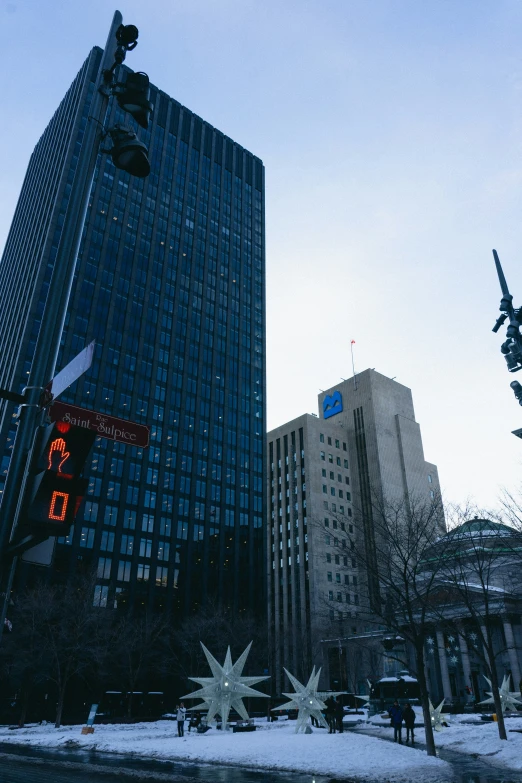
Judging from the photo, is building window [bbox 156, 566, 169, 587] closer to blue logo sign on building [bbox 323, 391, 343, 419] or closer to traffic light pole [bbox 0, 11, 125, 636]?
blue logo sign on building [bbox 323, 391, 343, 419]

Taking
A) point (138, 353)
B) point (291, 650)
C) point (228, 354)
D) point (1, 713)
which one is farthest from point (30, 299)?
point (291, 650)

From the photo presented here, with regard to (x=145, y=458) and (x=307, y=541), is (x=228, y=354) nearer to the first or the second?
(x=145, y=458)

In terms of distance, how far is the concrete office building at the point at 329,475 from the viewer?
119188 mm

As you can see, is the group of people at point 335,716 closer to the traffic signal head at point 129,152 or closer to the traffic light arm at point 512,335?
the traffic light arm at point 512,335

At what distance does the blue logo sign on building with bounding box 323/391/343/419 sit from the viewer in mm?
147750

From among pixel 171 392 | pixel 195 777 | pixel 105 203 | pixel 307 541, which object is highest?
pixel 105 203

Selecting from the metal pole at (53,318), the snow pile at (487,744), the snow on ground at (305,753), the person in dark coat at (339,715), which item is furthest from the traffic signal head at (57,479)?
the person in dark coat at (339,715)

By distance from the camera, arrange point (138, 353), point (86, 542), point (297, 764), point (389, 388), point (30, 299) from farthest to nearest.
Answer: point (389, 388) → point (138, 353) → point (30, 299) → point (86, 542) → point (297, 764)

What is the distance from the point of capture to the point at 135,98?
7.29 m

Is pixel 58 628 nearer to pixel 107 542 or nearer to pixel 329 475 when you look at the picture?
pixel 107 542

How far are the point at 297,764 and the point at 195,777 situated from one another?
404 centimetres

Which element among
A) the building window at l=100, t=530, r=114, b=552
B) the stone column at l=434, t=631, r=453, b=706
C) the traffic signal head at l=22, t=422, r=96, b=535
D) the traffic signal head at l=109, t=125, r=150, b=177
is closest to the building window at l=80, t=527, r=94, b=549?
the building window at l=100, t=530, r=114, b=552

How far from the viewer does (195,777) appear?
18.3 meters

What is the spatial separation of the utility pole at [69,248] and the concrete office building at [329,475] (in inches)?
4303
